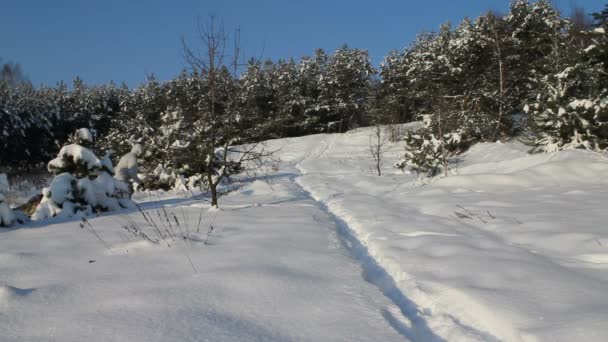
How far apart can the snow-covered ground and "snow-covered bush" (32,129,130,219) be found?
4.64 feet

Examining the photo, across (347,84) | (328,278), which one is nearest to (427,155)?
(328,278)

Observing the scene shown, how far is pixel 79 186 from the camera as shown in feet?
25.9

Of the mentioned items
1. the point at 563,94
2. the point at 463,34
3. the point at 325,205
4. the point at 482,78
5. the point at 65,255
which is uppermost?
the point at 463,34

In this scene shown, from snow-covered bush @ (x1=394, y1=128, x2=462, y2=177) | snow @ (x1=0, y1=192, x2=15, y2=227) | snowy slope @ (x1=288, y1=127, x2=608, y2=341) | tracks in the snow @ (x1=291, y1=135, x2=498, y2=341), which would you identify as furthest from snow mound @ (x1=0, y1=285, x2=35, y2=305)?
snow-covered bush @ (x1=394, y1=128, x2=462, y2=177)

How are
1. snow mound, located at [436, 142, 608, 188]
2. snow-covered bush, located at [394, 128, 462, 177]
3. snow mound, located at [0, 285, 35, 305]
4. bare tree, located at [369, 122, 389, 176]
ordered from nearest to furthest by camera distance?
snow mound, located at [0, 285, 35, 305], snow mound, located at [436, 142, 608, 188], snow-covered bush, located at [394, 128, 462, 177], bare tree, located at [369, 122, 389, 176]

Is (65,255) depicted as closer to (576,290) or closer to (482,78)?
(576,290)

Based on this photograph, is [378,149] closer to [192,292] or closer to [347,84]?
[192,292]

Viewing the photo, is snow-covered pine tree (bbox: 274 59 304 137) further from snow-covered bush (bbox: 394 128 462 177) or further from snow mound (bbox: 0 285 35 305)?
snow mound (bbox: 0 285 35 305)

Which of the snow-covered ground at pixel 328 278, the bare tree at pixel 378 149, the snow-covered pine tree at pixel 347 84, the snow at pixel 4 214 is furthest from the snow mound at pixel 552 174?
the snow-covered pine tree at pixel 347 84

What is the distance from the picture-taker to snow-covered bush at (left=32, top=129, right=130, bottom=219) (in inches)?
297

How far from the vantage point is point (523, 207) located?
6246 mm

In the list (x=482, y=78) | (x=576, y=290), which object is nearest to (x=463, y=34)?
(x=482, y=78)

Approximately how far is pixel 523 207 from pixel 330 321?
17.4 ft

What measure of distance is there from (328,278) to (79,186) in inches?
274
